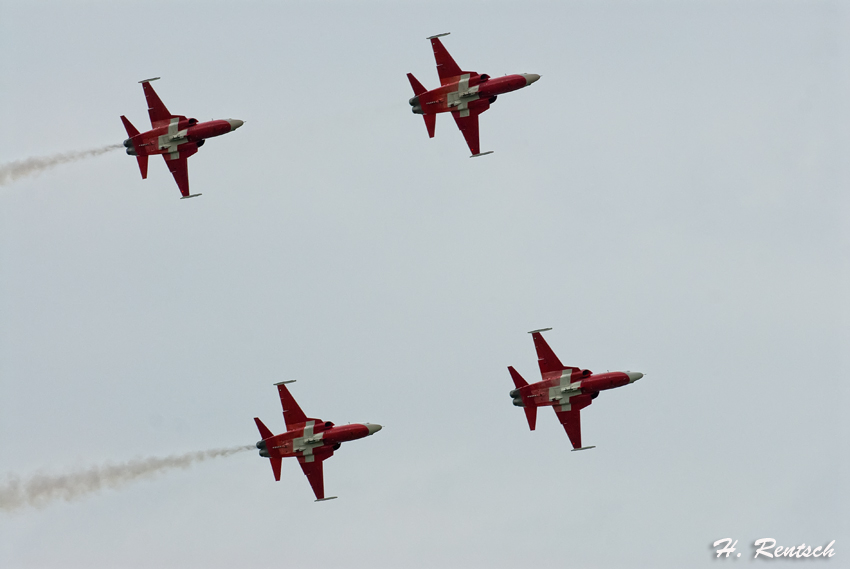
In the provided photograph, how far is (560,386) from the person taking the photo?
11744 cm

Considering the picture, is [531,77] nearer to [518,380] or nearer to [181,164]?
[518,380]

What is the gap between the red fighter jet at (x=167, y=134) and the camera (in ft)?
382

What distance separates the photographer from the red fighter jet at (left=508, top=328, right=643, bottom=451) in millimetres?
116812

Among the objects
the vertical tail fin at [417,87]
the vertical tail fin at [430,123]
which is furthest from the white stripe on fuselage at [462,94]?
the vertical tail fin at [417,87]

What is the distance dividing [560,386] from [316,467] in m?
17.2

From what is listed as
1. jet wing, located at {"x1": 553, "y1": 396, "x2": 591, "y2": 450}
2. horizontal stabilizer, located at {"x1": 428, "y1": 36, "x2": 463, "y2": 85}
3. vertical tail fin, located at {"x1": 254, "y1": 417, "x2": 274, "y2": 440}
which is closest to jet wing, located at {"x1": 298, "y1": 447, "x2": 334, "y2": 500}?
vertical tail fin, located at {"x1": 254, "y1": 417, "x2": 274, "y2": 440}

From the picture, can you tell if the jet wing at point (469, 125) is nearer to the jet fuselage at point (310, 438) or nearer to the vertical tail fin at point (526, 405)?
the vertical tail fin at point (526, 405)

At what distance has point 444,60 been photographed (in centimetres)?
11644

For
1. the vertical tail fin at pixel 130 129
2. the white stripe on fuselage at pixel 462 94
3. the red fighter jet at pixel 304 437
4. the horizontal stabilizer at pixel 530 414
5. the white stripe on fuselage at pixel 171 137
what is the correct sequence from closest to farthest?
the red fighter jet at pixel 304 437, the vertical tail fin at pixel 130 129, the white stripe on fuselage at pixel 462 94, the white stripe on fuselage at pixel 171 137, the horizontal stabilizer at pixel 530 414

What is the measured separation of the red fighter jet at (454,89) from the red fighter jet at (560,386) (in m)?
15.9

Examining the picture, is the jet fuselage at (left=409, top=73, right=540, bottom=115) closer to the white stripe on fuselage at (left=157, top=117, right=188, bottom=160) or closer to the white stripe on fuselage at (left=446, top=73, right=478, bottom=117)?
the white stripe on fuselage at (left=446, top=73, right=478, bottom=117)

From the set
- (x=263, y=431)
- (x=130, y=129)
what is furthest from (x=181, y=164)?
(x=263, y=431)

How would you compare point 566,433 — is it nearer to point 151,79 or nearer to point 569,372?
point 569,372

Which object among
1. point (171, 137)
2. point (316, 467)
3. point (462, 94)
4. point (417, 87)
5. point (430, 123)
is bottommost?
point (316, 467)
